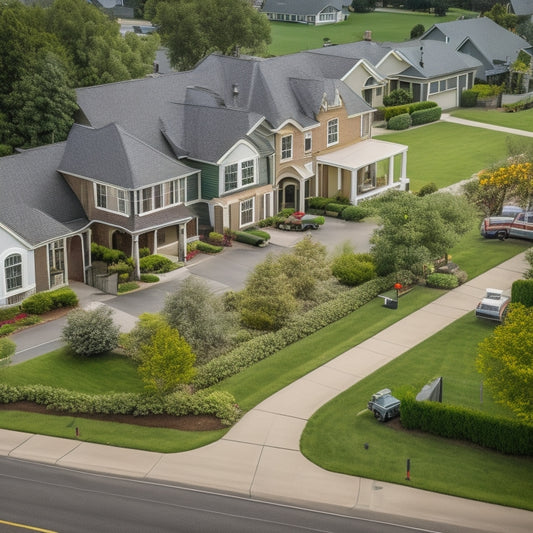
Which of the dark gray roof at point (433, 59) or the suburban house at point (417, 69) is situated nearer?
the suburban house at point (417, 69)

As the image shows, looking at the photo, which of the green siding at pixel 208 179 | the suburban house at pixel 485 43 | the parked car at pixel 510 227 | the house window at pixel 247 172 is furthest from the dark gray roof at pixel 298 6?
the parked car at pixel 510 227

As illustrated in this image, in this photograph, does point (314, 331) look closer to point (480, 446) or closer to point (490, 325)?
point (490, 325)

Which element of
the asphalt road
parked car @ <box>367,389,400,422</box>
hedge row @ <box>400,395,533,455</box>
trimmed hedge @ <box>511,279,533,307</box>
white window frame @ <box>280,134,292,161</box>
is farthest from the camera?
white window frame @ <box>280,134,292,161</box>

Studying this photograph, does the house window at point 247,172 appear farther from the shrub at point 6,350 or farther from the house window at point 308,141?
the shrub at point 6,350

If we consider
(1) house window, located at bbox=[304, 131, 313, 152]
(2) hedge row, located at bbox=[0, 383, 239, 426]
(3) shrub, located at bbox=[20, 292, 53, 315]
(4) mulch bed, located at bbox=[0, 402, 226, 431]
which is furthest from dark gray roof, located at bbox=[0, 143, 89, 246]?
(1) house window, located at bbox=[304, 131, 313, 152]

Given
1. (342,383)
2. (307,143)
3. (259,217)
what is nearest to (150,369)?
(342,383)

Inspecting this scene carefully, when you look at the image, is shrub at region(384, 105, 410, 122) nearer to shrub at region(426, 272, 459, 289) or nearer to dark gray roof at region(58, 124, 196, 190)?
dark gray roof at region(58, 124, 196, 190)
